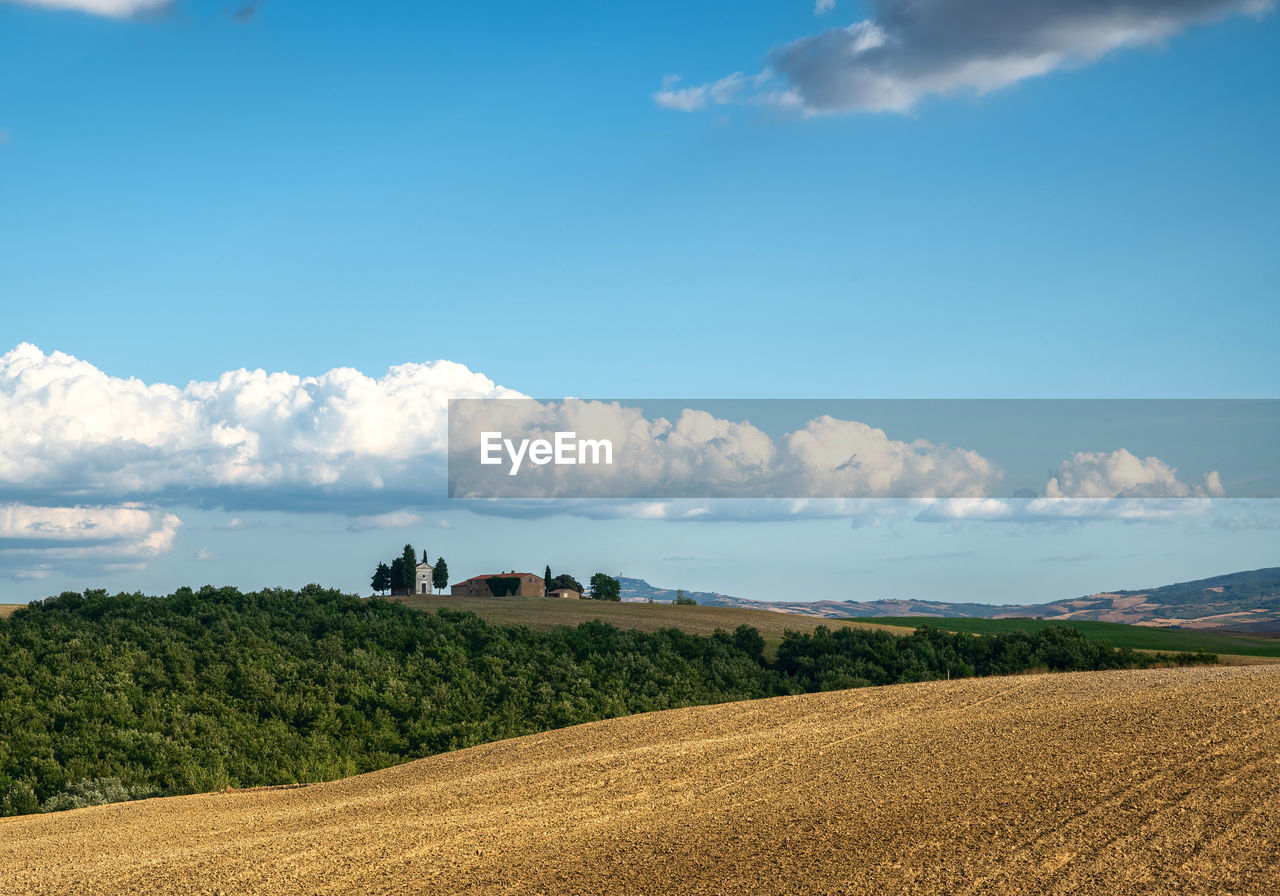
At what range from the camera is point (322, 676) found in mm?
26703

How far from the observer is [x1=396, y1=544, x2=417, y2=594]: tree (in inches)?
3287

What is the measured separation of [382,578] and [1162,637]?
191ft

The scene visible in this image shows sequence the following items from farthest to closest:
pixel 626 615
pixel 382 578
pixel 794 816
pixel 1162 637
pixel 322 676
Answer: pixel 382 578 → pixel 1162 637 → pixel 626 615 → pixel 322 676 → pixel 794 816

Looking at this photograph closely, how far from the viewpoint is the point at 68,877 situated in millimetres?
11906

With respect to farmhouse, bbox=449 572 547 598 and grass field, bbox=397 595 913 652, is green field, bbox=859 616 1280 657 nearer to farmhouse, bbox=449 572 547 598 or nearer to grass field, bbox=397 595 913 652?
grass field, bbox=397 595 913 652

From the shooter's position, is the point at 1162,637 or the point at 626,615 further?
the point at 1162,637

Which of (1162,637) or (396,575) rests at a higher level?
(396,575)

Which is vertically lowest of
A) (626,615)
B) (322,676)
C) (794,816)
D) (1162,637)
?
(1162,637)

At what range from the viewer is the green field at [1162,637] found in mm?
60156

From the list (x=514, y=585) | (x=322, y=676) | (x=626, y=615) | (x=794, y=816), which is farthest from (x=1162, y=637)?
(x=794, y=816)

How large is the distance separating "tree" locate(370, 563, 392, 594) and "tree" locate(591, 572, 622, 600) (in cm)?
1684

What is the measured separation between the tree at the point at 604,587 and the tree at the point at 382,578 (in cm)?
1684

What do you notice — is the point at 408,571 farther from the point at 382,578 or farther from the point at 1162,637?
the point at 1162,637

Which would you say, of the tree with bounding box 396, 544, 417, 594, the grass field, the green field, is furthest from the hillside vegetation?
the tree with bounding box 396, 544, 417, 594
